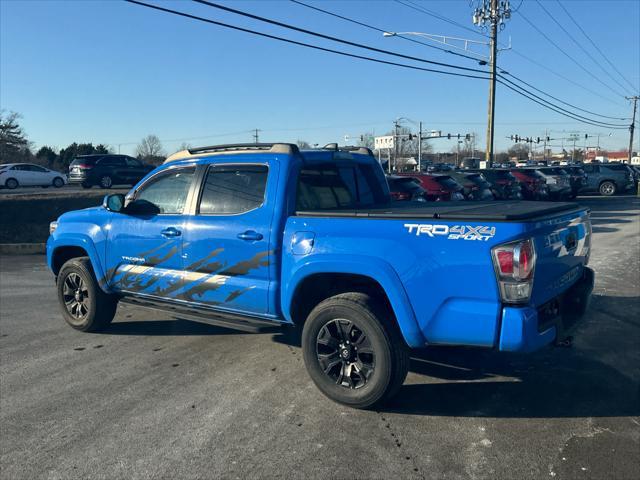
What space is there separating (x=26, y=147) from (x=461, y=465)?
7653cm

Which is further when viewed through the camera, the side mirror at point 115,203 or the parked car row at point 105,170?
the parked car row at point 105,170

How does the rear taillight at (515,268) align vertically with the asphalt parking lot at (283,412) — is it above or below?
above

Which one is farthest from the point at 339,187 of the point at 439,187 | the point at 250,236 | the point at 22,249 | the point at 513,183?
the point at 513,183

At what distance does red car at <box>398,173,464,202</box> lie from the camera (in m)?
17.3

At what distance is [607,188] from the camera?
1177 inches

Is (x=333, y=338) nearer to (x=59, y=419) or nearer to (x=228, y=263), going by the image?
(x=228, y=263)

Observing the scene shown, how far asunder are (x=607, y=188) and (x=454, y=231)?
30.2 metres

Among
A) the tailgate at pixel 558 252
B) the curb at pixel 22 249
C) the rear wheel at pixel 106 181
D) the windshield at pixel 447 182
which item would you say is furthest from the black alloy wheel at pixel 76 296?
the rear wheel at pixel 106 181

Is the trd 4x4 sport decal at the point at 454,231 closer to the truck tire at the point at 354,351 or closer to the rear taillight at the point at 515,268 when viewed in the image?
the rear taillight at the point at 515,268

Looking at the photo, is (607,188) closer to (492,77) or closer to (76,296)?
(492,77)

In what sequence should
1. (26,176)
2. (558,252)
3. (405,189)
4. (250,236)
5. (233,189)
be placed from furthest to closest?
(26,176)
(405,189)
(233,189)
(250,236)
(558,252)

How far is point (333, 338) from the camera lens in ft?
13.9

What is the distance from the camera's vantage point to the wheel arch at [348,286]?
12.5 ft

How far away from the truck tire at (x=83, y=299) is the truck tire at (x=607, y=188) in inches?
1167
